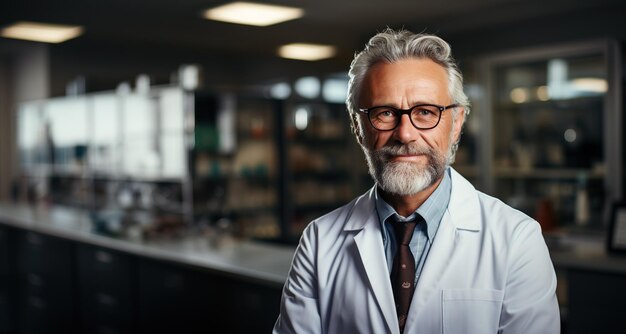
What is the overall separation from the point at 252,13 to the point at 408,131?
3.20m

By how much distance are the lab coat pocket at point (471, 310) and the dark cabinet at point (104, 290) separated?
2.91 m

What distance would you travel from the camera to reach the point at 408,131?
4.69 feet

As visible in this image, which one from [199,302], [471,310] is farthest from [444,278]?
[199,302]

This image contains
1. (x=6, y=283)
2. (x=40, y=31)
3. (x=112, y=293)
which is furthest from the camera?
(x=6, y=283)

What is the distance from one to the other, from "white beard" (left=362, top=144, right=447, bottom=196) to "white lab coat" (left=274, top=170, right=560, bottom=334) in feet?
0.34

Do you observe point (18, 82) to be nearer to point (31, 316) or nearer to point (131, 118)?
point (131, 118)

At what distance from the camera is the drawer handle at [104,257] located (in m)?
4.17

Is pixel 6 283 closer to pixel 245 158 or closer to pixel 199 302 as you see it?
pixel 245 158

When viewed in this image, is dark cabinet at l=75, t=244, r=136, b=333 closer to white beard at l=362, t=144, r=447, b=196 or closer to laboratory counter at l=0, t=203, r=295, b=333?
laboratory counter at l=0, t=203, r=295, b=333

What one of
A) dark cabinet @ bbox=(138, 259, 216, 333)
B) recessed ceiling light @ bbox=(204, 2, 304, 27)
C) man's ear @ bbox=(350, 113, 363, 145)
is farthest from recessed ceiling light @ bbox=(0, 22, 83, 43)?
man's ear @ bbox=(350, 113, 363, 145)

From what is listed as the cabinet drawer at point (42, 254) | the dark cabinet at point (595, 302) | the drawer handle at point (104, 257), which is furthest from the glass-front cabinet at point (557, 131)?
the cabinet drawer at point (42, 254)

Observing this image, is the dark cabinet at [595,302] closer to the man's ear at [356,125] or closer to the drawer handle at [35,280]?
the man's ear at [356,125]

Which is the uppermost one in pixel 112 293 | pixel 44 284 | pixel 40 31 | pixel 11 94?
pixel 40 31

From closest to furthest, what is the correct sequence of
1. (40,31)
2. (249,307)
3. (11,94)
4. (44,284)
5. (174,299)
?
(249,307)
(174,299)
(40,31)
(44,284)
(11,94)
